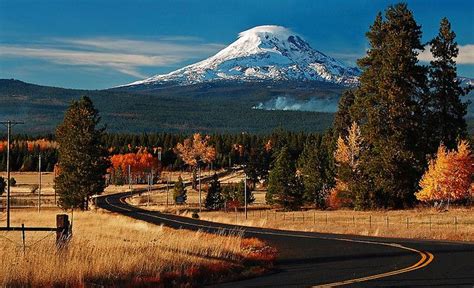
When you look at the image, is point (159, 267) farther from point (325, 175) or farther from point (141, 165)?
point (141, 165)

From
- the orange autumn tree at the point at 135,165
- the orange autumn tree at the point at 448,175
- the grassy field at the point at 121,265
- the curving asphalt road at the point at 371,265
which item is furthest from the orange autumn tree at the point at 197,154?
the grassy field at the point at 121,265

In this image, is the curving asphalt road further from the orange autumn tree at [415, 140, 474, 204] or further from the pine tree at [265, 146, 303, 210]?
the pine tree at [265, 146, 303, 210]

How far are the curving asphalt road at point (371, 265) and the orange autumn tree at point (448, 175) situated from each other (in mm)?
32448

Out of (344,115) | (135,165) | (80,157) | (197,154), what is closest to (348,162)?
(344,115)

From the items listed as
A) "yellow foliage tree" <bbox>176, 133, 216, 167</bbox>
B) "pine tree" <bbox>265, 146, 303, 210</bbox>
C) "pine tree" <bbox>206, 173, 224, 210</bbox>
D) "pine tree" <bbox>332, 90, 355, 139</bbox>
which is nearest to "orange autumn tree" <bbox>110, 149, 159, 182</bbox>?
"yellow foliage tree" <bbox>176, 133, 216, 167</bbox>

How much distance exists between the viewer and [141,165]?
172 meters

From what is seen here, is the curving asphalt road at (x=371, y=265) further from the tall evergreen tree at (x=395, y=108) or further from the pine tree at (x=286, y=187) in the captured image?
the pine tree at (x=286, y=187)

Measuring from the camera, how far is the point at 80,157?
61906mm

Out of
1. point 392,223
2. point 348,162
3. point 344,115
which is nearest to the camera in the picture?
point 392,223

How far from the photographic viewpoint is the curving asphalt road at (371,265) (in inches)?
599

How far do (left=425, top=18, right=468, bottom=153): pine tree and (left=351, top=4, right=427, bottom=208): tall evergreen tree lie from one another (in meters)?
3.44

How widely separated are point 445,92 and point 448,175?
763 centimetres

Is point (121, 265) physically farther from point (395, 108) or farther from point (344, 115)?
point (344, 115)

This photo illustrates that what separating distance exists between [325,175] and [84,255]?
68.3 meters
